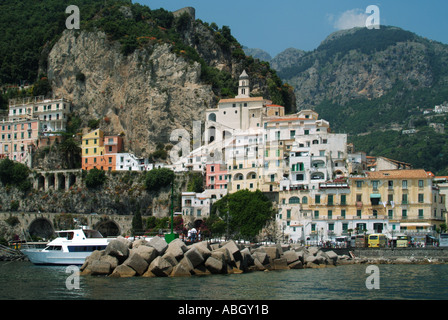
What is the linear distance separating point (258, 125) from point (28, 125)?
3440cm

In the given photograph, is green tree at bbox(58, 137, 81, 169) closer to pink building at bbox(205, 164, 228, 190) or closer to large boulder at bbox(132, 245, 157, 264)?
pink building at bbox(205, 164, 228, 190)

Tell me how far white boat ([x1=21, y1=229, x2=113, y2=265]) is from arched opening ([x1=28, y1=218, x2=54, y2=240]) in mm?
25309

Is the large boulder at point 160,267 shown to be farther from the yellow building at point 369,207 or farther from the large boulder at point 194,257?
the yellow building at point 369,207

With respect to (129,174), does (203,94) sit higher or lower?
higher

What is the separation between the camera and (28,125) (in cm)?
9744

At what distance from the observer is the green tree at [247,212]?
72.6m

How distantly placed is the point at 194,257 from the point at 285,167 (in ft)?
119

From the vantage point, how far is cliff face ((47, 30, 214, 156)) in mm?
90875

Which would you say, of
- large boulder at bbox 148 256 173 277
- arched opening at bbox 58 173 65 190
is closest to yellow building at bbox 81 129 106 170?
arched opening at bbox 58 173 65 190

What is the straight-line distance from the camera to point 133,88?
93.4 metres

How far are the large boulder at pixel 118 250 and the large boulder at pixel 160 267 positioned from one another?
3110mm
